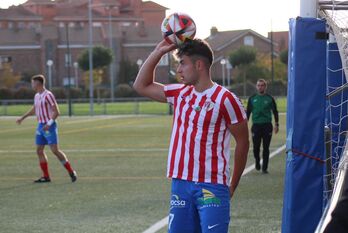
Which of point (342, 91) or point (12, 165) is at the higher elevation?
point (342, 91)

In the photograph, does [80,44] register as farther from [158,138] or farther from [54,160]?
[54,160]

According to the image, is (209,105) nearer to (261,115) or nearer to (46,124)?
(46,124)

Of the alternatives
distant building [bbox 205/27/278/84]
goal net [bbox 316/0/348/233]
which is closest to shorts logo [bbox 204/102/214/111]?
goal net [bbox 316/0/348/233]

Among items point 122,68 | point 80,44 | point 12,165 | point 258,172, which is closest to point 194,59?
point 258,172

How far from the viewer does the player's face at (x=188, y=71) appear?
226 inches

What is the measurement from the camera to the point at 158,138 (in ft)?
85.3

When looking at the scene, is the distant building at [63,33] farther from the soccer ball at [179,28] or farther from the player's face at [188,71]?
the player's face at [188,71]

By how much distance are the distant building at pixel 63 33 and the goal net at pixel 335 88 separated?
84073 millimetres

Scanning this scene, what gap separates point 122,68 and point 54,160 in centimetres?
7497

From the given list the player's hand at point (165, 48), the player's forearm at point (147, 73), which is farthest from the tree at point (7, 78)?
the player's hand at point (165, 48)

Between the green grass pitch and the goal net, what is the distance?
1686 millimetres

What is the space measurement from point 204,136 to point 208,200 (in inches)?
19.1

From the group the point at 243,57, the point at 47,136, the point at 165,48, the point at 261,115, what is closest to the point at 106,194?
the point at 47,136

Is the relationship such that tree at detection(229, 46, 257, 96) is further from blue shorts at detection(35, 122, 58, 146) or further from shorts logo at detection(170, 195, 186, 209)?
shorts logo at detection(170, 195, 186, 209)
